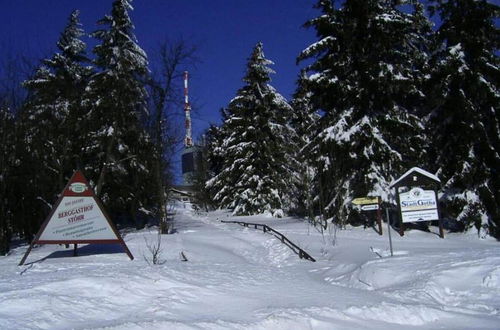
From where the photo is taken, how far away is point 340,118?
77.0ft

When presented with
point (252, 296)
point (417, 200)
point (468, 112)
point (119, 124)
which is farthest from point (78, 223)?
point (468, 112)

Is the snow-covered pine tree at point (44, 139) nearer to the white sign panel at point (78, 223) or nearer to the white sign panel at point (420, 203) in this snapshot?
the white sign panel at point (78, 223)

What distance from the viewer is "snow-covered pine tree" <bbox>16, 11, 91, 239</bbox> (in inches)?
821

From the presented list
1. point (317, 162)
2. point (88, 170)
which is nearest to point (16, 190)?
point (88, 170)

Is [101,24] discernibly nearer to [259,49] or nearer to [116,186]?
[116,186]

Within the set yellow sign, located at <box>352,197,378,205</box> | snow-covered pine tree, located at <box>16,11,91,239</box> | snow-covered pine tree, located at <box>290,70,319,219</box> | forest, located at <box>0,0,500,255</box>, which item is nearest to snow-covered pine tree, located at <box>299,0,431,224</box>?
forest, located at <box>0,0,500,255</box>

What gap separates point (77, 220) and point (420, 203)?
39.0ft

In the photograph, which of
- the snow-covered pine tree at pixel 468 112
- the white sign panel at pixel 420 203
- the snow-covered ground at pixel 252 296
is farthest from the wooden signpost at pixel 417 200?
the snow-covered ground at pixel 252 296

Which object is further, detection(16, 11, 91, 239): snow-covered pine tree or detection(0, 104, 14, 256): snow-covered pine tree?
detection(16, 11, 91, 239): snow-covered pine tree

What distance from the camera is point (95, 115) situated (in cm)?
2797

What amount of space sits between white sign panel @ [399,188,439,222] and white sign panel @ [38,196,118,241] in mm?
10407

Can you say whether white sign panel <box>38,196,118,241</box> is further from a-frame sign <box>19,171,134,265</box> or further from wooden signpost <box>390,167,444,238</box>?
wooden signpost <box>390,167,444,238</box>

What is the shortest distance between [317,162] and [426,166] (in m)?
5.50

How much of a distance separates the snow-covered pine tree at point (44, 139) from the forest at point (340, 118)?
0.23ft
